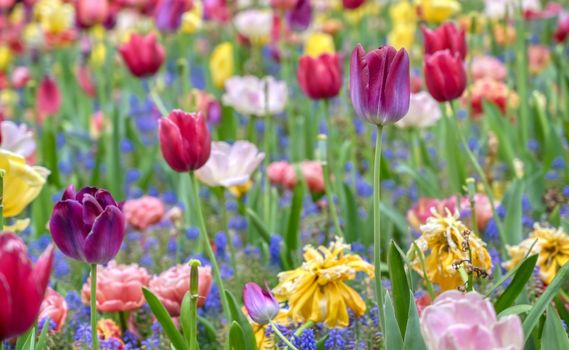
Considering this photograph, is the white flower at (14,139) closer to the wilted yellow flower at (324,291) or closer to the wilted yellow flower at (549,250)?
the wilted yellow flower at (324,291)

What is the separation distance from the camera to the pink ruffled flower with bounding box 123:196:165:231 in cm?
276

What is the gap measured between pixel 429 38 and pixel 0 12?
3852mm

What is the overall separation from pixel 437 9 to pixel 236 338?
208 centimetres

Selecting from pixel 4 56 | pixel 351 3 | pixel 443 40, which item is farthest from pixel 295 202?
pixel 4 56

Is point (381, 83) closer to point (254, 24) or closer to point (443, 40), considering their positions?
point (443, 40)

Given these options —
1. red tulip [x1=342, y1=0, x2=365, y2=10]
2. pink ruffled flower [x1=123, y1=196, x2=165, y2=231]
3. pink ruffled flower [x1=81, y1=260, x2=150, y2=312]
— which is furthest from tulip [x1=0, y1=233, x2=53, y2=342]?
red tulip [x1=342, y1=0, x2=365, y2=10]

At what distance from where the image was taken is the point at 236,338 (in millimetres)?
1568

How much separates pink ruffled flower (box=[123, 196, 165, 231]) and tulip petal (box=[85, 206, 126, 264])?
1.27 metres

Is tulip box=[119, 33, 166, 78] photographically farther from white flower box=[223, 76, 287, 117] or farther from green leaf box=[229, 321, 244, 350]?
green leaf box=[229, 321, 244, 350]

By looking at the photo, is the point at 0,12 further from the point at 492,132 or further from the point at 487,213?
the point at 487,213

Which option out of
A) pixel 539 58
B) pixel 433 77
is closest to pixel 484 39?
pixel 539 58

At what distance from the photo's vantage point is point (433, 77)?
2029mm

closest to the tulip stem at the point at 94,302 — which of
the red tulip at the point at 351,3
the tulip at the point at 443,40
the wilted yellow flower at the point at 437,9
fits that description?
the tulip at the point at 443,40

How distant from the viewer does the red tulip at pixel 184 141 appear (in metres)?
1.76
